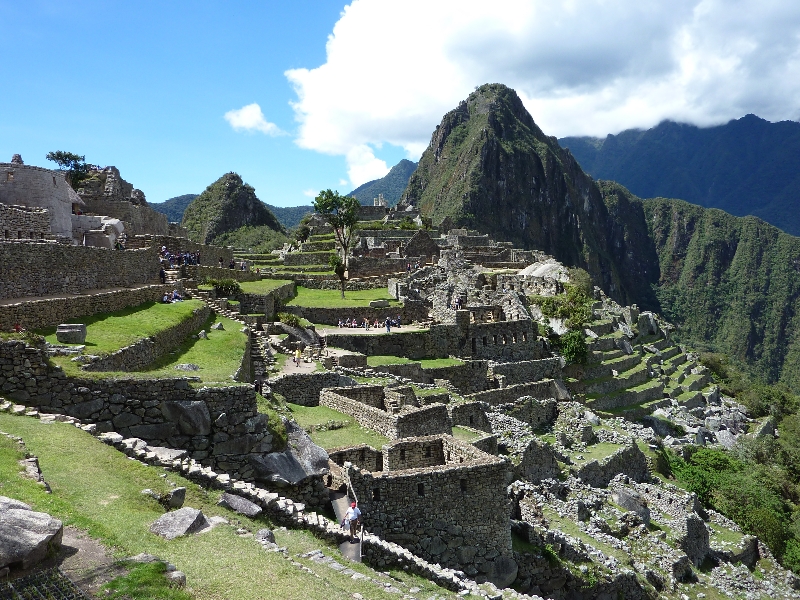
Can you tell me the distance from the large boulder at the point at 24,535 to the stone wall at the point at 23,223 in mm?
15229

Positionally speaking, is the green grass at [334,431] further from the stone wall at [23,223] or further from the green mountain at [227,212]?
the green mountain at [227,212]

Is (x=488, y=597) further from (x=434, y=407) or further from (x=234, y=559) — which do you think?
(x=434, y=407)

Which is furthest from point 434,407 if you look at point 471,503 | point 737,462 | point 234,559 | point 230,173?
point 230,173

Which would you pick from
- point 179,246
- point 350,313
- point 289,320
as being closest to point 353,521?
point 289,320

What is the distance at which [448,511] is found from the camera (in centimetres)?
1233

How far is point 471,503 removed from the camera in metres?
12.6

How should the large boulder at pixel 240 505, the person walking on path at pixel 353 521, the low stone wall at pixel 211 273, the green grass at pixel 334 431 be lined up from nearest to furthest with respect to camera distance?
1. the large boulder at pixel 240 505
2. the person walking on path at pixel 353 521
3. the green grass at pixel 334 431
4. the low stone wall at pixel 211 273

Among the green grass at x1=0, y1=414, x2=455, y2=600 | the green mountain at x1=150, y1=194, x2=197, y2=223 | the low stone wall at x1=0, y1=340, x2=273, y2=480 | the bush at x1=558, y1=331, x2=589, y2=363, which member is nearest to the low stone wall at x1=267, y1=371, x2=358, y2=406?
the low stone wall at x1=0, y1=340, x2=273, y2=480

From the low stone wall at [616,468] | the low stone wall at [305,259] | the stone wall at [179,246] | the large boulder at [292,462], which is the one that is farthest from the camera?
the low stone wall at [305,259]

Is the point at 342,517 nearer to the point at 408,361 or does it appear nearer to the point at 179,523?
the point at 179,523

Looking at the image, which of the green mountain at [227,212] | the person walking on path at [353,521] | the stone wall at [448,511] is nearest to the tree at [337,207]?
the stone wall at [448,511]

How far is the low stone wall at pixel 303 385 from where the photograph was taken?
58.3 ft

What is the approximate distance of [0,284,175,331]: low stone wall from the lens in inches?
492

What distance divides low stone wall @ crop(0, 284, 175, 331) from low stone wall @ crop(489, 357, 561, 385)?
57.5 feet
